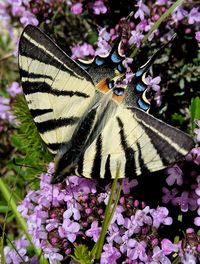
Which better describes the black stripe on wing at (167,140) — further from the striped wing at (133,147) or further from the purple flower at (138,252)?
the purple flower at (138,252)

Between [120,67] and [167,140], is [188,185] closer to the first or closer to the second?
[167,140]

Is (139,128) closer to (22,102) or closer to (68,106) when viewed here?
(68,106)

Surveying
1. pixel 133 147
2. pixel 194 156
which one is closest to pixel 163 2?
pixel 194 156

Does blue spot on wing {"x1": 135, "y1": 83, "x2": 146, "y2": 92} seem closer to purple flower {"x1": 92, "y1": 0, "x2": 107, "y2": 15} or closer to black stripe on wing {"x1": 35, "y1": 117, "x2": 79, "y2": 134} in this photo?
black stripe on wing {"x1": 35, "y1": 117, "x2": 79, "y2": 134}

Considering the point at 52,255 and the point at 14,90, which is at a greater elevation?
the point at 14,90

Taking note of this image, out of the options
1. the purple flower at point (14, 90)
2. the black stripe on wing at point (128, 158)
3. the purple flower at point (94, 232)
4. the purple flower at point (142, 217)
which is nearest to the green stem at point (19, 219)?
the purple flower at point (94, 232)
